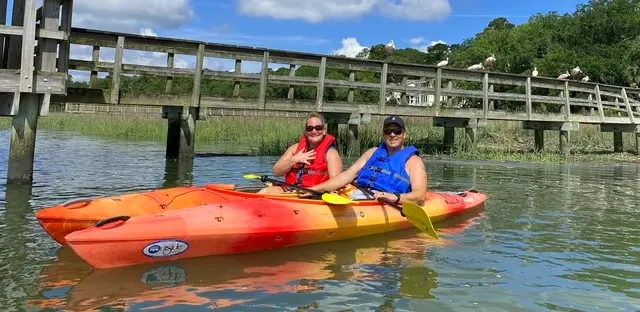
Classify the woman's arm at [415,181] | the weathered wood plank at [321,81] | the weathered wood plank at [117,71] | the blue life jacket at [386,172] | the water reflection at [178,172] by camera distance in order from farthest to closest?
the weathered wood plank at [321,81] < the weathered wood plank at [117,71] < the water reflection at [178,172] < the blue life jacket at [386,172] < the woman's arm at [415,181]

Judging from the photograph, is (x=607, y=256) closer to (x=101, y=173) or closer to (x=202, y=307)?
(x=202, y=307)

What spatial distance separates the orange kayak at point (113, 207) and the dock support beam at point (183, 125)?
621cm

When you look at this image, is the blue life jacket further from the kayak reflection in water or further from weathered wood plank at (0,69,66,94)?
weathered wood plank at (0,69,66,94)

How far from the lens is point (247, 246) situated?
4.76 metres

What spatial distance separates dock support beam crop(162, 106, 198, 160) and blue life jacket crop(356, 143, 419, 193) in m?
6.33

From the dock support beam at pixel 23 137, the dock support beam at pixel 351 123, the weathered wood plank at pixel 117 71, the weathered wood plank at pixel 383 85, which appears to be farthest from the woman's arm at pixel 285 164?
the weathered wood plank at pixel 383 85

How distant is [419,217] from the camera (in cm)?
522

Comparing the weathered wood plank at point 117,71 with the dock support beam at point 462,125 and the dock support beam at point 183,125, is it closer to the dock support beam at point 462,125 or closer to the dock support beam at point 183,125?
the dock support beam at point 183,125

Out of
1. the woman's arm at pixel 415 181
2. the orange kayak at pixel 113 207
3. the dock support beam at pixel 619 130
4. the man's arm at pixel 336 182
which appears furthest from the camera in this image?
the dock support beam at pixel 619 130

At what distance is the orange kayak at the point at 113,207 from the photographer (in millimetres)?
4531

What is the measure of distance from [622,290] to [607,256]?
104 centimetres

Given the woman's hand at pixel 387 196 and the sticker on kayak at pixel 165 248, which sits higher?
the woman's hand at pixel 387 196

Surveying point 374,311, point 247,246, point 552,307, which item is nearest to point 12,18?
point 247,246

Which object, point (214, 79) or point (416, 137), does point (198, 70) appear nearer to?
point (214, 79)
